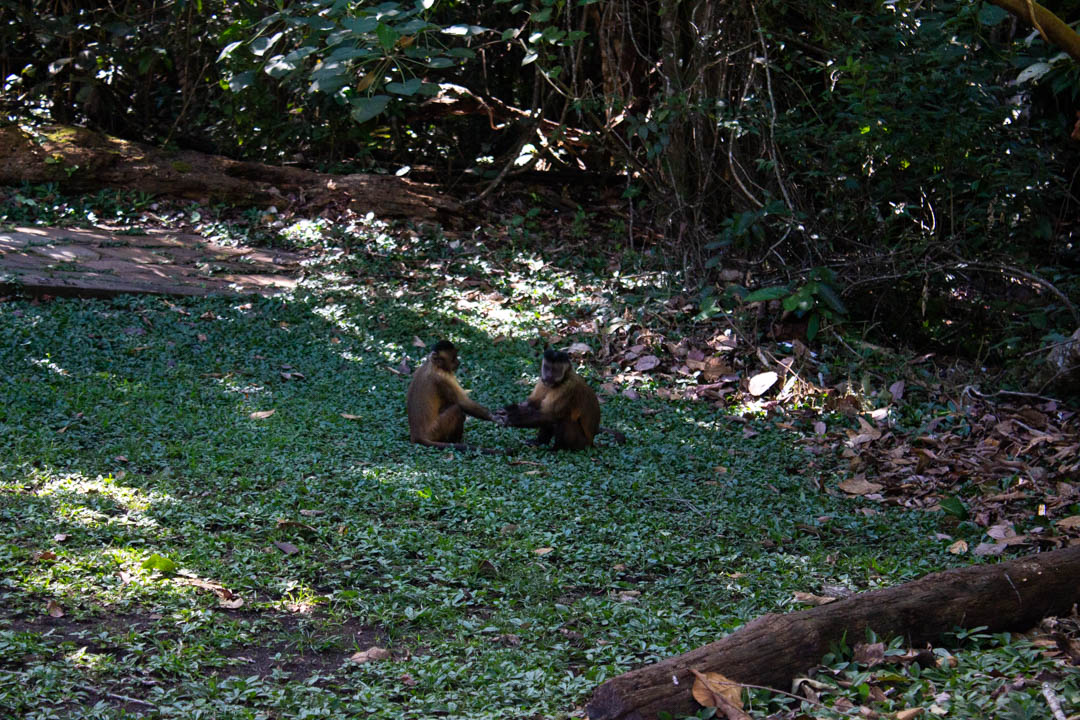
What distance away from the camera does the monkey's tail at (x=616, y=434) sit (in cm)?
761

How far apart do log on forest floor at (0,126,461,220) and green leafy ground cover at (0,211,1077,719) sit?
3.49 metres

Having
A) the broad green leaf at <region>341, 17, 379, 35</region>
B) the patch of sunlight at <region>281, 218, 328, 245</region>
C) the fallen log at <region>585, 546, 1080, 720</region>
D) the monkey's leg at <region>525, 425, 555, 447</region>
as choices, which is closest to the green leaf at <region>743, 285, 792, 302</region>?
the monkey's leg at <region>525, 425, 555, 447</region>

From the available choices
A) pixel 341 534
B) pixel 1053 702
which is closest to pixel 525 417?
pixel 341 534

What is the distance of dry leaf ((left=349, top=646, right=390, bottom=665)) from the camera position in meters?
3.99

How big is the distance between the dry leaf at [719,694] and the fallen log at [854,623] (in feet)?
0.10

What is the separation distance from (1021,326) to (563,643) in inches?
248

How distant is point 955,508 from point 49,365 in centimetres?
696

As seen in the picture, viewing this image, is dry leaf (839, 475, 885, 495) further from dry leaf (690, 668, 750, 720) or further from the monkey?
dry leaf (690, 668, 750, 720)

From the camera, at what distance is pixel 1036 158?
28.1 feet

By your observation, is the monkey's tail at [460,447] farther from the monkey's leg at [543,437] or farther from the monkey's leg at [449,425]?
the monkey's leg at [543,437]

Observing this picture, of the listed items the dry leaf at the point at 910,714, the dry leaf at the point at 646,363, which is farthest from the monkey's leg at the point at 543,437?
the dry leaf at the point at 910,714

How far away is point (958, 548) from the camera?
5660mm

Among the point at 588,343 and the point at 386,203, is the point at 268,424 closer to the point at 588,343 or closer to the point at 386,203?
the point at 588,343

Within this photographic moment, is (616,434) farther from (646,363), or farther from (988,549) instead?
(988,549)
